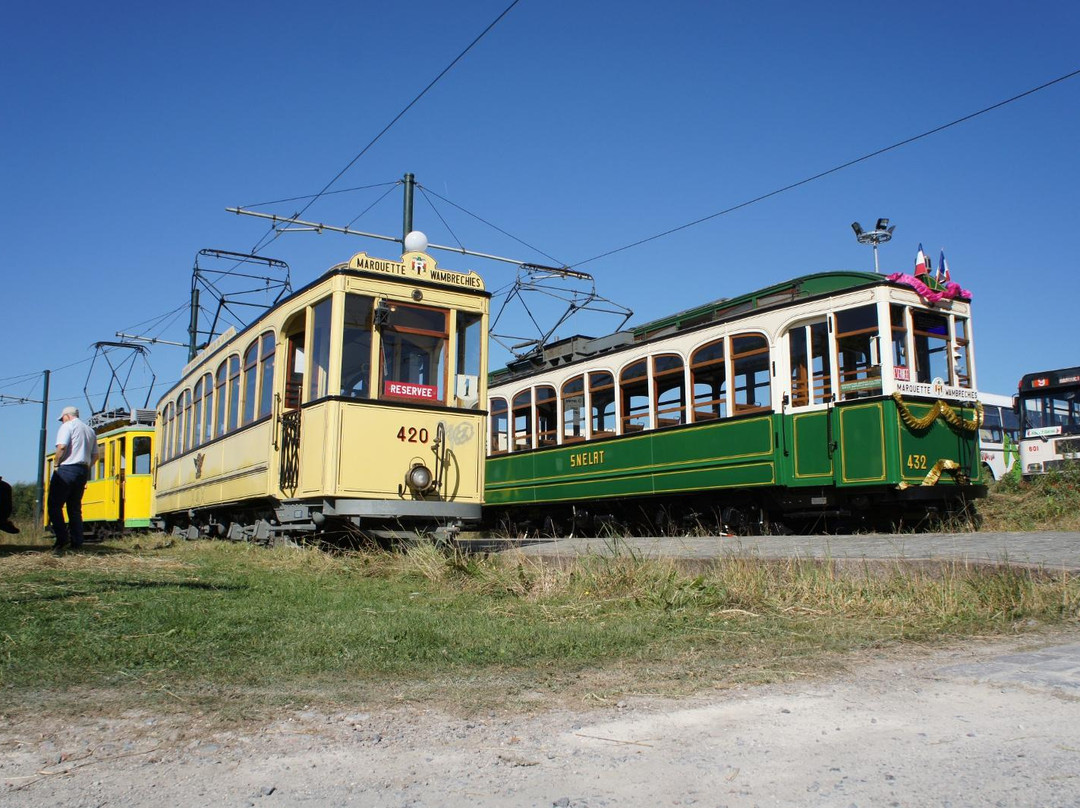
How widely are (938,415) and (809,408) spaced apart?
1.54 m

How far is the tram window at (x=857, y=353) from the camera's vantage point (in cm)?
1158

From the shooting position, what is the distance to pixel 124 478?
66.0 ft

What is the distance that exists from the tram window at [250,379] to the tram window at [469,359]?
289 centimetres

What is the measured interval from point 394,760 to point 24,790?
3.17 ft

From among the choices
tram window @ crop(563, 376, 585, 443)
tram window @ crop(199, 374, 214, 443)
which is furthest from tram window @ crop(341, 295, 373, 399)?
tram window @ crop(563, 376, 585, 443)

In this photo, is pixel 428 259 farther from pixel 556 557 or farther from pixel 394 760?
pixel 394 760

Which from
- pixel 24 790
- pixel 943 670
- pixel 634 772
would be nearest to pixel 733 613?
pixel 943 670

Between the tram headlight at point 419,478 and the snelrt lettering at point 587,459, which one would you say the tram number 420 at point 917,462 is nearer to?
the snelrt lettering at point 587,459

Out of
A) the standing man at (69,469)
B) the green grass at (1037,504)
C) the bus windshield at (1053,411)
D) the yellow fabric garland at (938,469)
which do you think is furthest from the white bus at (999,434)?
the standing man at (69,469)

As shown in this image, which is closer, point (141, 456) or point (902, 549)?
point (902, 549)

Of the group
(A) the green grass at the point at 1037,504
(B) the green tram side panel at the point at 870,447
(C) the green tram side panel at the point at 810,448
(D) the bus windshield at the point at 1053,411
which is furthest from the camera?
(D) the bus windshield at the point at 1053,411

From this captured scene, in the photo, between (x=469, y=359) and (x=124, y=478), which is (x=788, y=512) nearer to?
(x=469, y=359)

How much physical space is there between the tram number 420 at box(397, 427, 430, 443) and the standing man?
3185mm

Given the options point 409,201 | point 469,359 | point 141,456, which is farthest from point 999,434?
point 141,456
